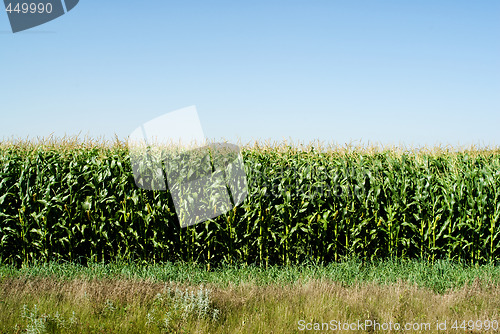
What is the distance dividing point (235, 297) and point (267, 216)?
1.86 m

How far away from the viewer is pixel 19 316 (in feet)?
14.5

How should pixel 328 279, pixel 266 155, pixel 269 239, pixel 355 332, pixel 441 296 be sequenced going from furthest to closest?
1. pixel 266 155
2. pixel 269 239
3. pixel 328 279
4. pixel 441 296
5. pixel 355 332

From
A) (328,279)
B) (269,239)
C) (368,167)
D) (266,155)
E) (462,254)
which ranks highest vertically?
(266,155)

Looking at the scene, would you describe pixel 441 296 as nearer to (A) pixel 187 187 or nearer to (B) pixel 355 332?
(B) pixel 355 332

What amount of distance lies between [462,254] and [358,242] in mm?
1860

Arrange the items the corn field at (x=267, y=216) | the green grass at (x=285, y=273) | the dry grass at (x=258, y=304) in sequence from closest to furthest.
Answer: the dry grass at (x=258, y=304), the green grass at (x=285, y=273), the corn field at (x=267, y=216)

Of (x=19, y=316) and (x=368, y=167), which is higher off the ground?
(x=368, y=167)

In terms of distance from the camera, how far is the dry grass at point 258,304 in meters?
4.21

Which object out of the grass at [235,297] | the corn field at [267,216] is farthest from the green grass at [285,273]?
the corn field at [267,216]

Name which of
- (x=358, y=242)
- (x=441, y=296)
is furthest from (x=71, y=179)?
(x=441, y=296)

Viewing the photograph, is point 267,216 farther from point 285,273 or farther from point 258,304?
point 258,304

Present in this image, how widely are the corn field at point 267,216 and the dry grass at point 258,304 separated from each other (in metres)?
1.17

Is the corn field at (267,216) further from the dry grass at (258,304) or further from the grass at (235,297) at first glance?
the dry grass at (258,304)

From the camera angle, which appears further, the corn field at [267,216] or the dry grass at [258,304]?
the corn field at [267,216]
